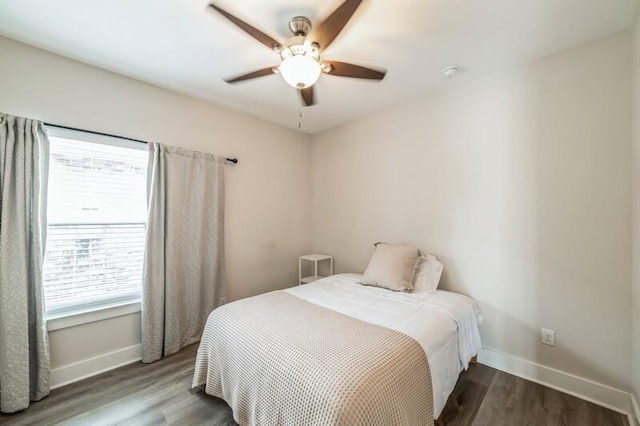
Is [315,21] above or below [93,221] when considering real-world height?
above

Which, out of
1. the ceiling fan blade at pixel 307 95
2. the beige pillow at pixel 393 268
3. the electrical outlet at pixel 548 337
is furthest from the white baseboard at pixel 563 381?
the ceiling fan blade at pixel 307 95

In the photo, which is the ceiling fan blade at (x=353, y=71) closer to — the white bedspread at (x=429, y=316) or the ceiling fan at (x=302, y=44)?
the ceiling fan at (x=302, y=44)

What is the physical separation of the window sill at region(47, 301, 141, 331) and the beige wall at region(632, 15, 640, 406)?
3.62 metres

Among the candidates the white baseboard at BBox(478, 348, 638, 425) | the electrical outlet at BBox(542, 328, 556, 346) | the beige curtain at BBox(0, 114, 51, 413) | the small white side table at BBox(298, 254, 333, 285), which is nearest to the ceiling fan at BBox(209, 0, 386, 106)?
the beige curtain at BBox(0, 114, 51, 413)

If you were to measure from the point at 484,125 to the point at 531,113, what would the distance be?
321 millimetres

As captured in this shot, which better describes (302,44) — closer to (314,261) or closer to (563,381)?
(314,261)

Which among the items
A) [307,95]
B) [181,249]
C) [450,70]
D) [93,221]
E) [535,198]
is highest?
[450,70]

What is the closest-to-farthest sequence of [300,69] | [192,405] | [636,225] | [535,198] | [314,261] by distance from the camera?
[300,69]
[636,225]
[192,405]
[535,198]
[314,261]

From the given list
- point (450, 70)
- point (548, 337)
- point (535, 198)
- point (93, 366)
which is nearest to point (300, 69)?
point (450, 70)

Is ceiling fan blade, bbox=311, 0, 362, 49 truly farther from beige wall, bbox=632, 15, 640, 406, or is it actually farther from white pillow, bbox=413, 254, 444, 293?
white pillow, bbox=413, 254, 444, 293

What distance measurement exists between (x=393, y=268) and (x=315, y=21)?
201 cm

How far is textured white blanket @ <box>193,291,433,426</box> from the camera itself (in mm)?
1091

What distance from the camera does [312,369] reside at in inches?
46.9

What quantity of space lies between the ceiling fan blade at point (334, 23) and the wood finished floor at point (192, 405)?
7.64 feet
